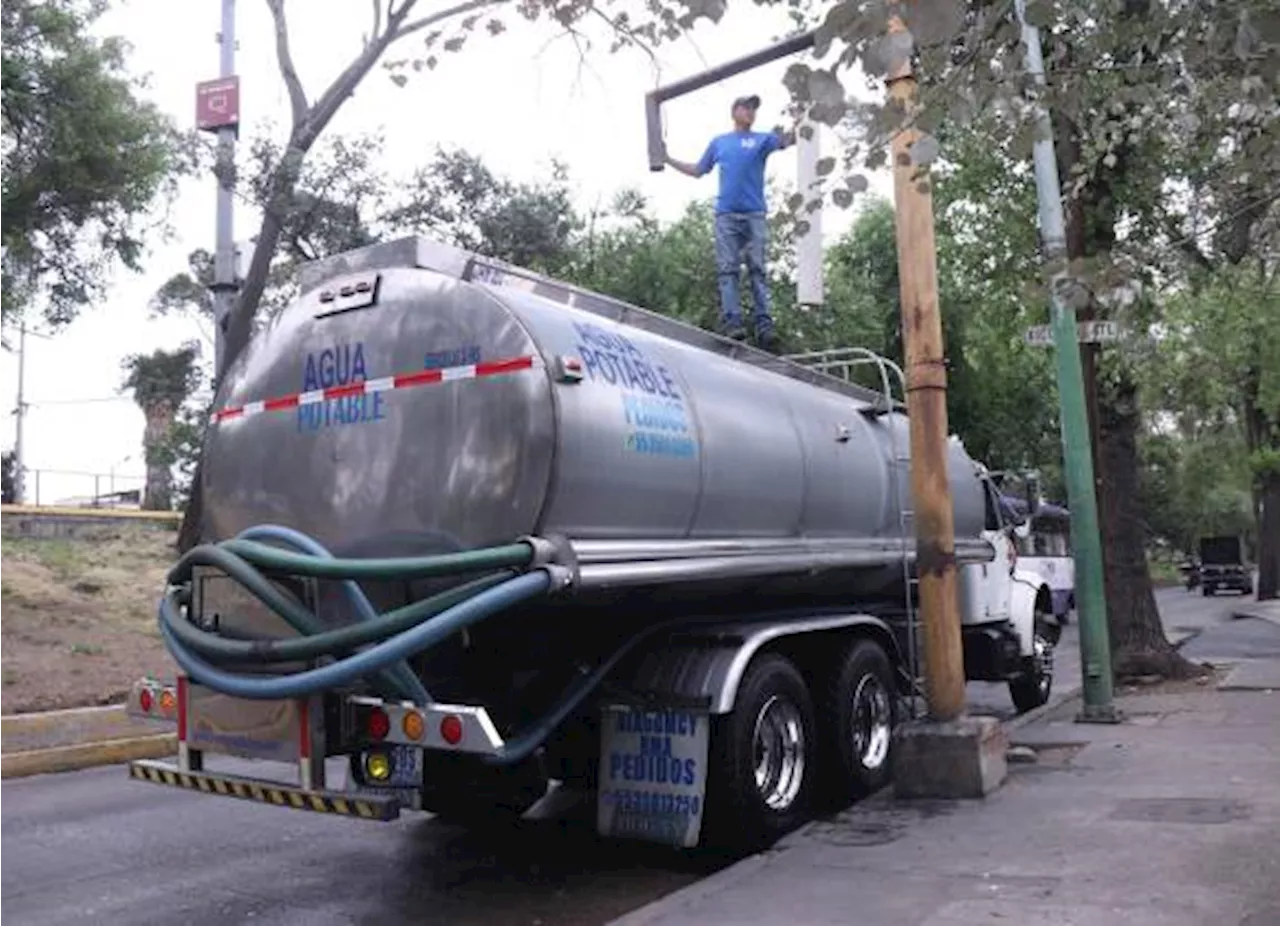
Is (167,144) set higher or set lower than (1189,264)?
higher

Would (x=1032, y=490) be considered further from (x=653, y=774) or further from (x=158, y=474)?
(x=158, y=474)

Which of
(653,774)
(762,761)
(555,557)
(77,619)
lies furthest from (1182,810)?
(77,619)

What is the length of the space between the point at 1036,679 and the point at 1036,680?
1 cm

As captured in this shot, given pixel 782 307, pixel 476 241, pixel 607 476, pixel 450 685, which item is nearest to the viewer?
pixel 607 476

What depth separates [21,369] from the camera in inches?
1850

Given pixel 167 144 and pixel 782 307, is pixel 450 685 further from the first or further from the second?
pixel 782 307

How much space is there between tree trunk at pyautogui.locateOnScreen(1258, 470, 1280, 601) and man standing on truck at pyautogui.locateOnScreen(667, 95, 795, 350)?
98.9ft

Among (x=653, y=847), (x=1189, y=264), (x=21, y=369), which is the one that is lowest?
(x=653, y=847)

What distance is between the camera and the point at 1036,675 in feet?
41.8

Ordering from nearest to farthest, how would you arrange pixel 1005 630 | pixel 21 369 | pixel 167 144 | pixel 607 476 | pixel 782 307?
pixel 607 476, pixel 1005 630, pixel 167 144, pixel 782 307, pixel 21 369

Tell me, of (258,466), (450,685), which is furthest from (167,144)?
(450,685)

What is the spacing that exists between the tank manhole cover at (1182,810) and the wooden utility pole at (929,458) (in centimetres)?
125

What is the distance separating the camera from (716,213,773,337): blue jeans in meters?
9.66

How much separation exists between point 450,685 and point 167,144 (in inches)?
464
